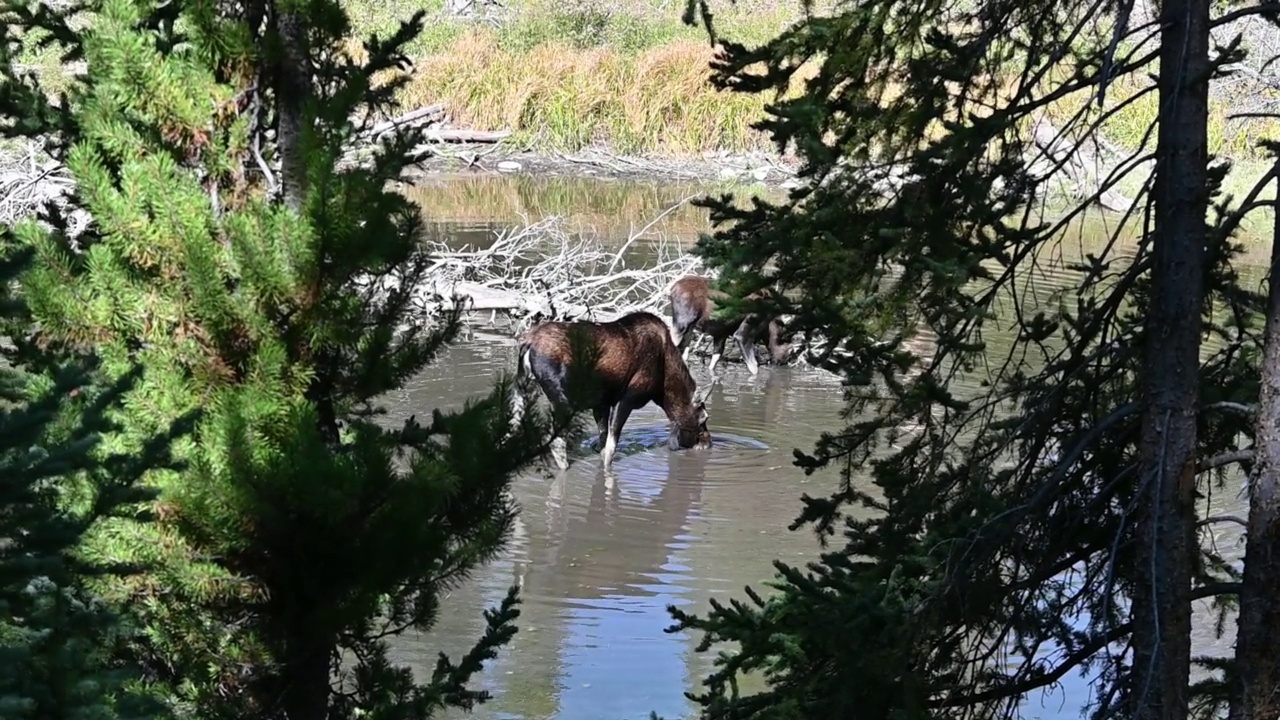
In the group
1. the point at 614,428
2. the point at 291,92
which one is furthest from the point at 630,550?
the point at 291,92

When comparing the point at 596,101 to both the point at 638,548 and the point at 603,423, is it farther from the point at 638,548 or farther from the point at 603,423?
the point at 638,548

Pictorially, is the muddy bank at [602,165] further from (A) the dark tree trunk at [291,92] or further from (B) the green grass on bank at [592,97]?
(A) the dark tree trunk at [291,92]

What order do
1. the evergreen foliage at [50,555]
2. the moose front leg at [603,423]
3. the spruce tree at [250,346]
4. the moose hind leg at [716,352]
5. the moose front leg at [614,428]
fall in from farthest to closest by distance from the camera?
the moose hind leg at [716,352] → the moose front leg at [603,423] → the moose front leg at [614,428] → the spruce tree at [250,346] → the evergreen foliage at [50,555]

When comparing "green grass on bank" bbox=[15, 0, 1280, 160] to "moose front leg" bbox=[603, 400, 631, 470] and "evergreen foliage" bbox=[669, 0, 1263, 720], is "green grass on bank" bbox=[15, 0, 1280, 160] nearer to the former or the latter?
"moose front leg" bbox=[603, 400, 631, 470]

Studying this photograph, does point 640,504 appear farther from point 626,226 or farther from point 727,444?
point 626,226

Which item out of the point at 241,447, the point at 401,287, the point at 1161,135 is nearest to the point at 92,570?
the point at 241,447

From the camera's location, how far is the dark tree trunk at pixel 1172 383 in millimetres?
5215

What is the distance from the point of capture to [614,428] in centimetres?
1570

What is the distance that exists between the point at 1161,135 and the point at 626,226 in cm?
2411

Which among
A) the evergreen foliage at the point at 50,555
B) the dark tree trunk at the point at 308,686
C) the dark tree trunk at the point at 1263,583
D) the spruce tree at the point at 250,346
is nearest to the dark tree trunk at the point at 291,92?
the spruce tree at the point at 250,346

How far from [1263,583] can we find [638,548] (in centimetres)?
818

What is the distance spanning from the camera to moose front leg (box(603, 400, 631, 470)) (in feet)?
50.9

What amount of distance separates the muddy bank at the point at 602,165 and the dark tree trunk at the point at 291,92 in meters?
30.5

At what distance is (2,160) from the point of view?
20453mm
